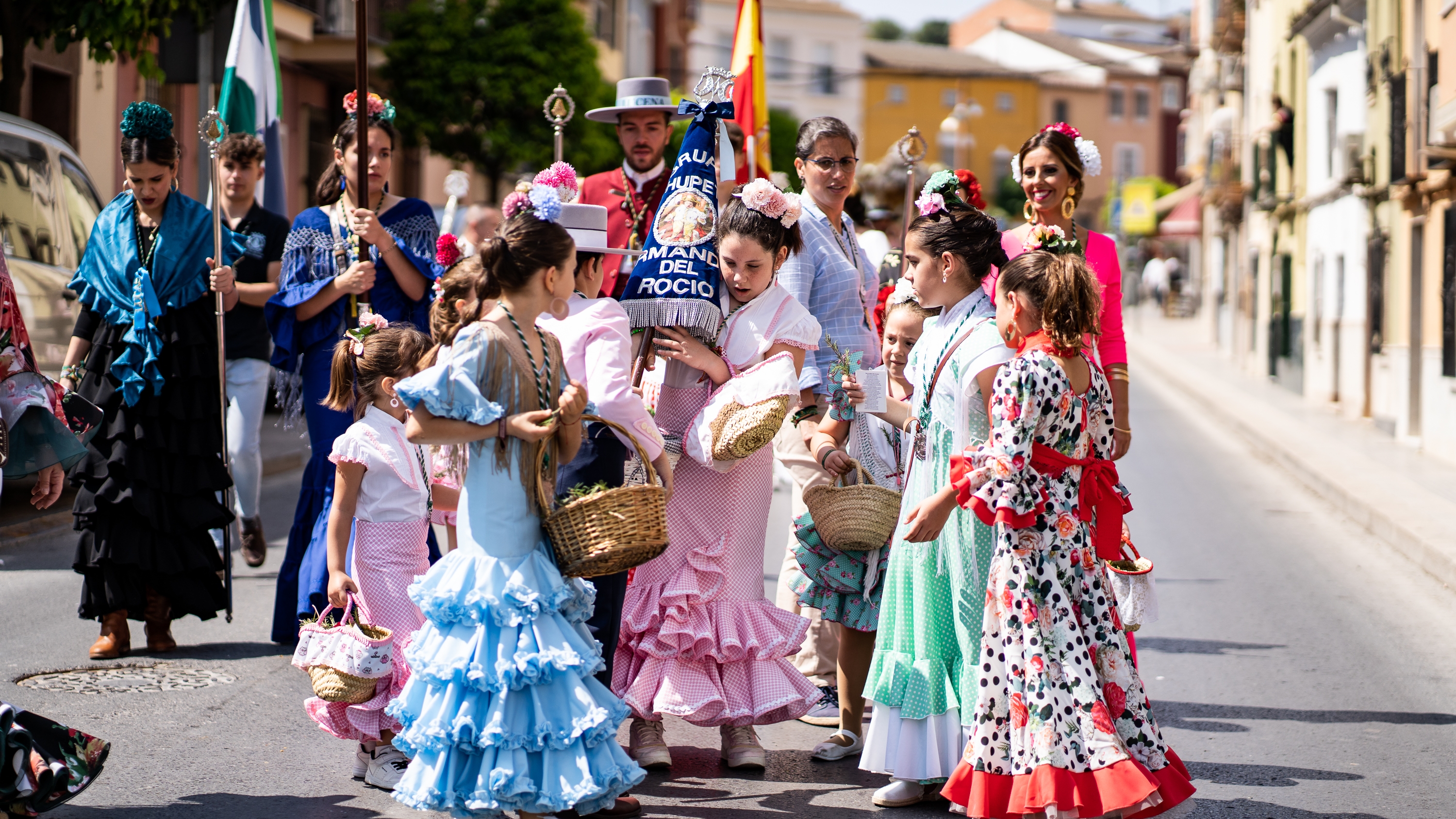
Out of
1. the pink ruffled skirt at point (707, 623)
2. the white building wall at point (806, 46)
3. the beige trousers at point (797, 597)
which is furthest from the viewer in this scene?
the white building wall at point (806, 46)

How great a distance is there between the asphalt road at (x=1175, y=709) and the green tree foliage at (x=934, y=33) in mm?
107310

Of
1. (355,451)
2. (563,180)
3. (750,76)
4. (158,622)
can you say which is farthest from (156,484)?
(750,76)

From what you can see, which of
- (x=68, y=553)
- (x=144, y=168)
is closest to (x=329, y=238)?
(x=144, y=168)

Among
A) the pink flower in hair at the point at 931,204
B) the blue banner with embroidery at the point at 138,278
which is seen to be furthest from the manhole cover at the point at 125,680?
the pink flower in hair at the point at 931,204

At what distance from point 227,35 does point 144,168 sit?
248 inches

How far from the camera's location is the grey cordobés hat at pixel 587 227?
460 centimetres

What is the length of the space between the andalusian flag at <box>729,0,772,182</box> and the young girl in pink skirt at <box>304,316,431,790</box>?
10.7ft

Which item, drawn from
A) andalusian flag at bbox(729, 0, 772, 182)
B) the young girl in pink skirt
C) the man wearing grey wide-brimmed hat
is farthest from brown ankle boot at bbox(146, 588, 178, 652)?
andalusian flag at bbox(729, 0, 772, 182)

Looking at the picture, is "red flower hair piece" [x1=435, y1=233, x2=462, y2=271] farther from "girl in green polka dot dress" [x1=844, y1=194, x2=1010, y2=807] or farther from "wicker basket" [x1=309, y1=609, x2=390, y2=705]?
"girl in green polka dot dress" [x1=844, y1=194, x2=1010, y2=807]

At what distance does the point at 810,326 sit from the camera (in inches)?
194

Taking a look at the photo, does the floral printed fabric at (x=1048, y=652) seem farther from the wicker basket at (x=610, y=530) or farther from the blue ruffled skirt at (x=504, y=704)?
the blue ruffled skirt at (x=504, y=704)

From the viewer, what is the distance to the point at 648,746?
5.00 m

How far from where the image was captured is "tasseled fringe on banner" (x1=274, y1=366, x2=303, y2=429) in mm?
6695

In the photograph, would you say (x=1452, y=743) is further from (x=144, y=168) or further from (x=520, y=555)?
(x=144, y=168)
